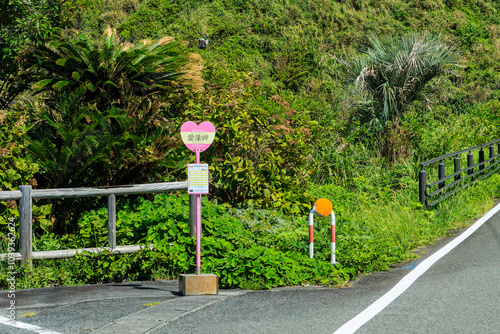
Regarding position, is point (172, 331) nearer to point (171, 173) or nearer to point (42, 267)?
point (42, 267)

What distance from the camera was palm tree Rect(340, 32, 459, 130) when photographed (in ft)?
52.9

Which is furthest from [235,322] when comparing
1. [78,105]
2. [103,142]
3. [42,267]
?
[78,105]

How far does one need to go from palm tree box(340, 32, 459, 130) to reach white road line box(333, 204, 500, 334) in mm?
6388

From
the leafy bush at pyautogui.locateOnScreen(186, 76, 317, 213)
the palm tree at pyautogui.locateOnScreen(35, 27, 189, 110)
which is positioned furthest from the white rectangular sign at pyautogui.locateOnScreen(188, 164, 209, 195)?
the palm tree at pyautogui.locateOnScreen(35, 27, 189, 110)

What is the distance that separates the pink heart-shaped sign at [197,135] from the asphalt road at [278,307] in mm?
1817

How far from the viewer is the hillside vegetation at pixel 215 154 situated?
7863 millimetres

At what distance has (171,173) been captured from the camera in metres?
10.2

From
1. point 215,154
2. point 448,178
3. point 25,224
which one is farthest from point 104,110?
point 448,178

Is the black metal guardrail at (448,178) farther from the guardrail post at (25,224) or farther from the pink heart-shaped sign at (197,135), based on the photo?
the guardrail post at (25,224)

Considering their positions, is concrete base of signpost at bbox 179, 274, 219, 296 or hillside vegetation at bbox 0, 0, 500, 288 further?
hillside vegetation at bbox 0, 0, 500, 288

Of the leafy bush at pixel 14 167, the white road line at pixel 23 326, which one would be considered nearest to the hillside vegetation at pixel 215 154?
the leafy bush at pixel 14 167

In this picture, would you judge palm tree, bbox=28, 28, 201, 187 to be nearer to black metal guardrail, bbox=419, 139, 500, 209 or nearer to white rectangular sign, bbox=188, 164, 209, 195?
white rectangular sign, bbox=188, 164, 209, 195

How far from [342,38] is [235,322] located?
26.8 m

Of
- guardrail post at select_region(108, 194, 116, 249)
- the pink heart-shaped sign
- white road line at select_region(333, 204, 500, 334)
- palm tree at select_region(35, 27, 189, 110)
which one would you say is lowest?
white road line at select_region(333, 204, 500, 334)
